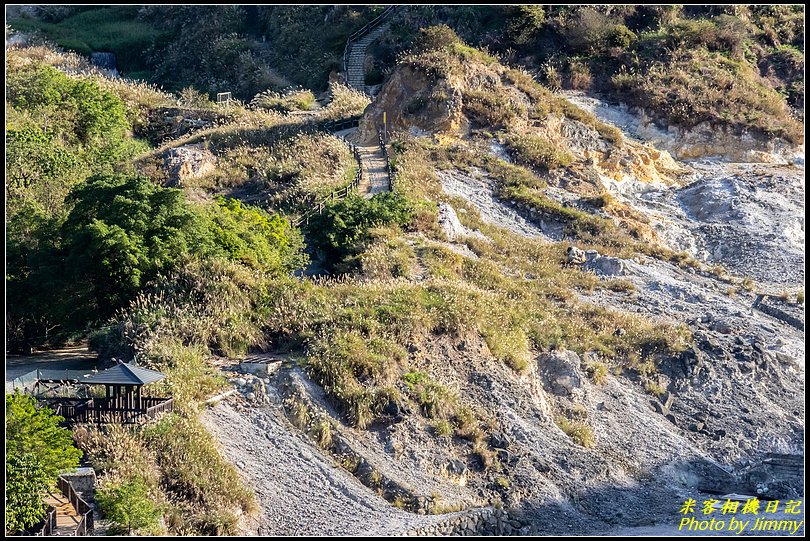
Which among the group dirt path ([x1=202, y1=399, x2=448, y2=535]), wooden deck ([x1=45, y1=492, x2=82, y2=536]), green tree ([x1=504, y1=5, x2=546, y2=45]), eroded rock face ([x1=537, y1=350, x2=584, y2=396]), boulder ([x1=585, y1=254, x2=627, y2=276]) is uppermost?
green tree ([x1=504, y1=5, x2=546, y2=45])

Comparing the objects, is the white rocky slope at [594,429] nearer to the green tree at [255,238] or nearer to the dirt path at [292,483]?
the dirt path at [292,483]

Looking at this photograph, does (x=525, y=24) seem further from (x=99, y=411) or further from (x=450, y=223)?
(x=99, y=411)

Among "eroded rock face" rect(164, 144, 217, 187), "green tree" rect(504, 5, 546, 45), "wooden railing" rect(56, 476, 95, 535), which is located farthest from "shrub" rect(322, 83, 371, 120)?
"wooden railing" rect(56, 476, 95, 535)

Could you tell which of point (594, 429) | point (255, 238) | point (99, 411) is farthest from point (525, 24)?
point (99, 411)

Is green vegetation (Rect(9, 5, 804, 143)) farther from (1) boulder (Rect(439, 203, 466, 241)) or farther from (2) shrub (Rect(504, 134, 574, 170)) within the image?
(1) boulder (Rect(439, 203, 466, 241))

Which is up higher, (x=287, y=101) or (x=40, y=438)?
(x=40, y=438)

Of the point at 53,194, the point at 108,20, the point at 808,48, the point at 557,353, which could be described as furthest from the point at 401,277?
the point at 108,20

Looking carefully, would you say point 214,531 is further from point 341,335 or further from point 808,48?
point 808,48
